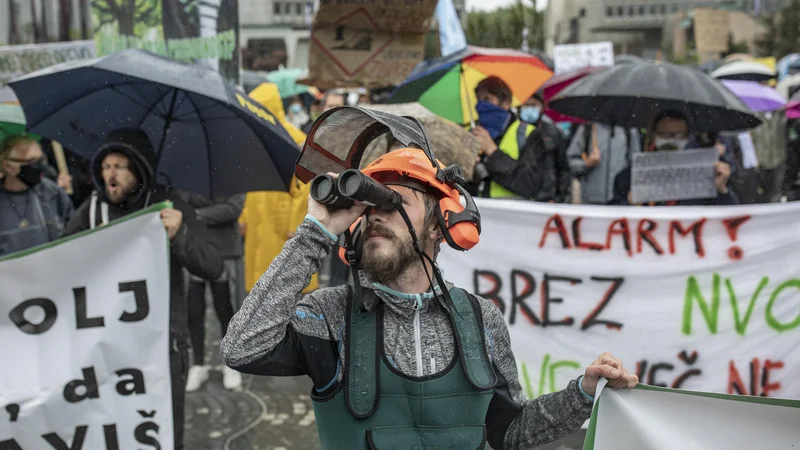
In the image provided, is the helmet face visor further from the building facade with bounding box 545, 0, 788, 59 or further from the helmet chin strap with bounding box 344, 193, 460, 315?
the building facade with bounding box 545, 0, 788, 59

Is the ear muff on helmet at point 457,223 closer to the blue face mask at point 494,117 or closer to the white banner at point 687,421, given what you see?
the white banner at point 687,421

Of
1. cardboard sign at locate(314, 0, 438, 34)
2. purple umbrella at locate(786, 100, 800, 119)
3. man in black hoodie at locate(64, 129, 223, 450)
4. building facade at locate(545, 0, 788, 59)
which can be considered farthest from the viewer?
building facade at locate(545, 0, 788, 59)

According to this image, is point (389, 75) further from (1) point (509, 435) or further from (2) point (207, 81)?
(1) point (509, 435)

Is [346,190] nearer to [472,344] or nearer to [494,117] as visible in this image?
[472,344]

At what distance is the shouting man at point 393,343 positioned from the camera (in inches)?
75.0

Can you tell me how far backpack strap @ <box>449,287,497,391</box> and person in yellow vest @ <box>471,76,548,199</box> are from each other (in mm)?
A: 3049

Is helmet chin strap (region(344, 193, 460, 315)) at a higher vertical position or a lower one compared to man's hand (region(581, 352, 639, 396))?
higher

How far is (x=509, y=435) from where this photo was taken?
7.36 feet

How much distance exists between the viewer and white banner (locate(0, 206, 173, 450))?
329 cm

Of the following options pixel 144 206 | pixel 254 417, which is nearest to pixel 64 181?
pixel 254 417

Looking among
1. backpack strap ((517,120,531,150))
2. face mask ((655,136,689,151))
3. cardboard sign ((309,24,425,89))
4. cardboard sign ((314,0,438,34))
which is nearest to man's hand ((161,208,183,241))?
backpack strap ((517,120,531,150))

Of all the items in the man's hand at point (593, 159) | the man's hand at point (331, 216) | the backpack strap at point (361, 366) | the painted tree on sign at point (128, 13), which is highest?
the painted tree on sign at point (128, 13)

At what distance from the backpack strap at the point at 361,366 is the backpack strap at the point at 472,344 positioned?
202 mm

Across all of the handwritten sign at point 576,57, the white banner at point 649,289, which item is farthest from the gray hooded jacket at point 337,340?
the handwritten sign at point 576,57
